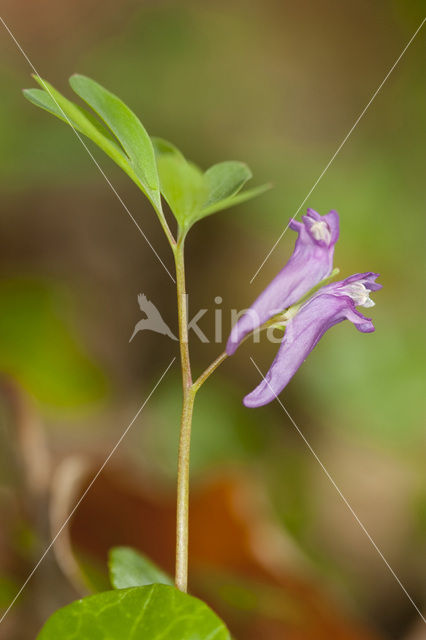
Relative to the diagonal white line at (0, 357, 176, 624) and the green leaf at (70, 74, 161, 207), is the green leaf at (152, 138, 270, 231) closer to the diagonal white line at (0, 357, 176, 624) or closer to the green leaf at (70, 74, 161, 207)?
the green leaf at (70, 74, 161, 207)

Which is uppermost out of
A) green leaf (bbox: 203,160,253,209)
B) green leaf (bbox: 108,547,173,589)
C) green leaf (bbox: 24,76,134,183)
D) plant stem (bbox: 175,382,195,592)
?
green leaf (bbox: 203,160,253,209)

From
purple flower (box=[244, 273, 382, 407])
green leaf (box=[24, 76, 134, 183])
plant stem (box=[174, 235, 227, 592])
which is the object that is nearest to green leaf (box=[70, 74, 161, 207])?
green leaf (box=[24, 76, 134, 183])

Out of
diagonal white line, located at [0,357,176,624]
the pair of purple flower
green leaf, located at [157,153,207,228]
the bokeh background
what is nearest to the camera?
green leaf, located at [157,153,207,228]

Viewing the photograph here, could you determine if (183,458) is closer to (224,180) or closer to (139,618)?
(139,618)

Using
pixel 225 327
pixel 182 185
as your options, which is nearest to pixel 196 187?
pixel 182 185

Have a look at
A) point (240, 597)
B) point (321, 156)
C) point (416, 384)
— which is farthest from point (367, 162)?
point (240, 597)
